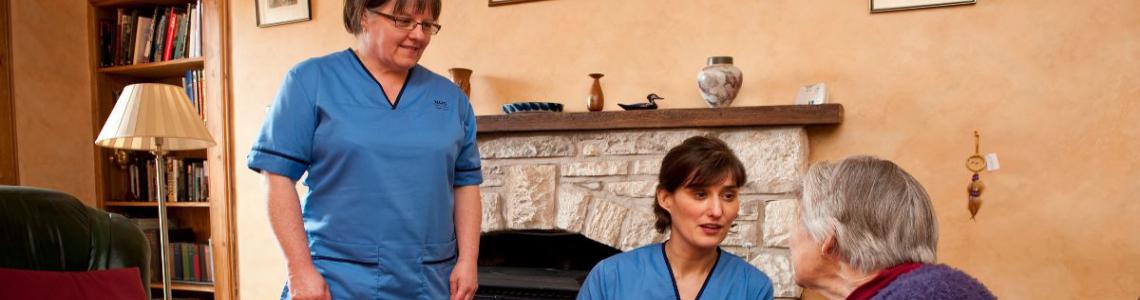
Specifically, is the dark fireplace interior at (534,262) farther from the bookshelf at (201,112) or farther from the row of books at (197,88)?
the row of books at (197,88)

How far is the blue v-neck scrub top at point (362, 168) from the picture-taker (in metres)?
1.16

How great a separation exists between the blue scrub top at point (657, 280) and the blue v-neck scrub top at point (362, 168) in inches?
15.8

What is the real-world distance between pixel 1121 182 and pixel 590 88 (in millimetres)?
1590

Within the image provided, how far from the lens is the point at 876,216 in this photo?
3.09ft

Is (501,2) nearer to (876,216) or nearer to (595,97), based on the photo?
(595,97)

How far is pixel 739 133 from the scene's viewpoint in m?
2.26

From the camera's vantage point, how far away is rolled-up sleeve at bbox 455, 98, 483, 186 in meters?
1.37

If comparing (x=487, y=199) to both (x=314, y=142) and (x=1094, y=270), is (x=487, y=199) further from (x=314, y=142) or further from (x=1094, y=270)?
(x=1094, y=270)

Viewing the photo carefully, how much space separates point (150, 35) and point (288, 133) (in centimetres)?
269

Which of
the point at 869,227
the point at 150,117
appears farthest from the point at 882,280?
the point at 150,117

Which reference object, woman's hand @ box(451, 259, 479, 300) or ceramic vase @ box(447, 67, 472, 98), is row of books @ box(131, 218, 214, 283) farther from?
woman's hand @ box(451, 259, 479, 300)

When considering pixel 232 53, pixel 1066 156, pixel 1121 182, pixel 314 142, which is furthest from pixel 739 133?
pixel 232 53

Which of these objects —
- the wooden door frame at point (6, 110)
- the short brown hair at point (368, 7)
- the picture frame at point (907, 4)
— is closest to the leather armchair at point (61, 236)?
the short brown hair at point (368, 7)

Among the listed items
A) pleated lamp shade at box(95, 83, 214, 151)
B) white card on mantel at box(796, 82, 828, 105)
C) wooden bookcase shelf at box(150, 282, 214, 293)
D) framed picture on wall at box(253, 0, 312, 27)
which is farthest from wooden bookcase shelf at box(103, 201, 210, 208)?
white card on mantel at box(796, 82, 828, 105)
